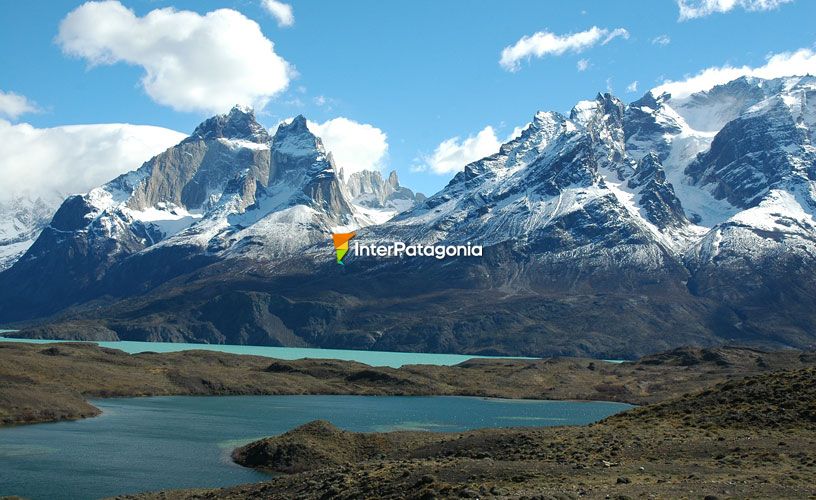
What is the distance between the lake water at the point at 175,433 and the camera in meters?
86.4

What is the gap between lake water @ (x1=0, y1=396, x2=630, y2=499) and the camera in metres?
86.4

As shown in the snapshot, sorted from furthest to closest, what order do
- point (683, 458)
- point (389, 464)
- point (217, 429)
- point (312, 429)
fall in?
1. point (217, 429)
2. point (312, 429)
3. point (389, 464)
4. point (683, 458)

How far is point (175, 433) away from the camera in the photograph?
12562 centimetres

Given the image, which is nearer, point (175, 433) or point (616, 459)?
point (616, 459)

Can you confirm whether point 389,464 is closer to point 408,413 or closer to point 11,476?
point 11,476

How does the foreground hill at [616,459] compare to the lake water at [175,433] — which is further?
the lake water at [175,433]

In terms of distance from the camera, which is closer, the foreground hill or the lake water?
the foreground hill

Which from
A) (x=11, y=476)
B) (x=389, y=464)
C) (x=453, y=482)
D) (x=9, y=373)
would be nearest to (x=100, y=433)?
(x=11, y=476)

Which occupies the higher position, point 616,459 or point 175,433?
point 616,459

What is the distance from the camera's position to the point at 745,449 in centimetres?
6656

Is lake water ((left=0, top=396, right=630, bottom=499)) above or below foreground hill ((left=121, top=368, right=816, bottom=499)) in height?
below

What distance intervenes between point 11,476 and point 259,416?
7156 centimetres

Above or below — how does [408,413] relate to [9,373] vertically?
below

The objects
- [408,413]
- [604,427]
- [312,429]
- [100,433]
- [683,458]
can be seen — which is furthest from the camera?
[408,413]
